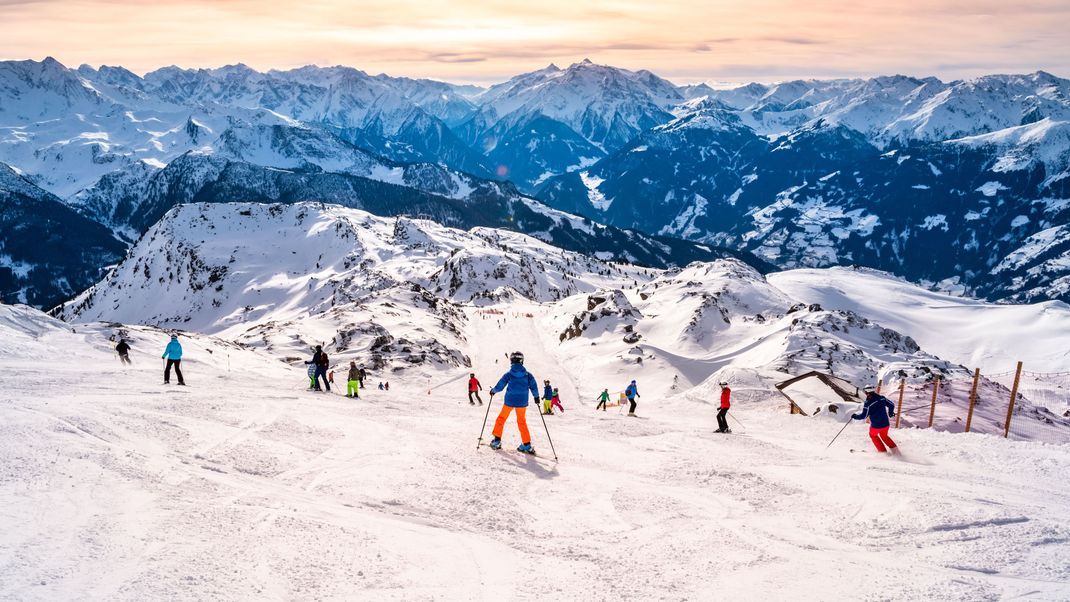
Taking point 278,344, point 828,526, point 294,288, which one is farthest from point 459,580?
point 294,288

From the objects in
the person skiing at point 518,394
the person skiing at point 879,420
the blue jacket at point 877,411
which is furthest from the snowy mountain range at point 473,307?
the person skiing at point 518,394

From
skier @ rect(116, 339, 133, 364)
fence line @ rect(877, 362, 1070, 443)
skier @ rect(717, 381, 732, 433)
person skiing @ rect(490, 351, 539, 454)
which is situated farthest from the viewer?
skier @ rect(116, 339, 133, 364)

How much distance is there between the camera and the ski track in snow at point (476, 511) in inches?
383

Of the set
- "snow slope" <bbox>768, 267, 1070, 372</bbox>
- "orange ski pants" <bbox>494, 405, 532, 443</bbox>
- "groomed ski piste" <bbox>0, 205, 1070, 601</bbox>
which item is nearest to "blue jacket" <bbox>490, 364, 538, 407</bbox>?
"orange ski pants" <bbox>494, 405, 532, 443</bbox>

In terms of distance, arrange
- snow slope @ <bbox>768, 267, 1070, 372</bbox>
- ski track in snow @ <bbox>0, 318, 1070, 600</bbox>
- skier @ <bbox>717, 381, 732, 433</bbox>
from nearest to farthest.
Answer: ski track in snow @ <bbox>0, 318, 1070, 600</bbox> < skier @ <bbox>717, 381, 732, 433</bbox> < snow slope @ <bbox>768, 267, 1070, 372</bbox>

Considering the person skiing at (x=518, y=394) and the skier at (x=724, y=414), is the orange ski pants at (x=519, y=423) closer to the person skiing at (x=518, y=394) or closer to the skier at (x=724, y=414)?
the person skiing at (x=518, y=394)

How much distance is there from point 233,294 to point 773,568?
112352 mm

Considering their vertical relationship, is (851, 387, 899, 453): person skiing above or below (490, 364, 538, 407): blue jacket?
below

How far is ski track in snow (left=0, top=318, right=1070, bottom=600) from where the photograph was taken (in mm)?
9719

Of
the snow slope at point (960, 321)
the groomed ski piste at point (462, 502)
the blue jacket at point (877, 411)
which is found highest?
the blue jacket at point (877, 411)

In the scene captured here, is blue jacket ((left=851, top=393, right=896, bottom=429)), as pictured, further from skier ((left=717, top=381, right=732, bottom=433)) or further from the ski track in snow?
skier ((left=717, top=381, right=732, bottom=433))

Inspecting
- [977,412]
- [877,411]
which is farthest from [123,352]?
[977,412]

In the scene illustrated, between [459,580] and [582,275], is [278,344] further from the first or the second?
[582,275]

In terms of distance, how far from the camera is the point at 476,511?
12766 mm
